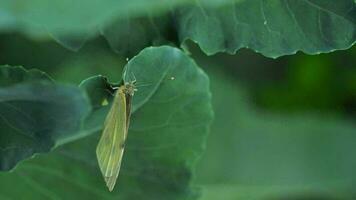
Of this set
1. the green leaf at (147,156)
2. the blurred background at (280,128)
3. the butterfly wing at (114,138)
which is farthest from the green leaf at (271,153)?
the butterfly wing at (114,138)

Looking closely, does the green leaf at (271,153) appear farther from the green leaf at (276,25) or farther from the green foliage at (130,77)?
the green leaf at (276,25)

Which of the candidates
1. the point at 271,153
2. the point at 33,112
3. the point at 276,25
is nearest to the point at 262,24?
the point at 276,25

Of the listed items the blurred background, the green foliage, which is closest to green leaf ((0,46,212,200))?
the green foliage

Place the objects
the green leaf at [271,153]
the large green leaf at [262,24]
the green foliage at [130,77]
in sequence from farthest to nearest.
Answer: the green leaf at [271,153] → the large green leaf at [262,24] → the green foliage at [130,77]

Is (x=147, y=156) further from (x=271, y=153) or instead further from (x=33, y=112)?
(x=271, y=153)

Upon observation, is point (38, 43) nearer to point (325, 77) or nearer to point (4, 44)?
point (4, 44)

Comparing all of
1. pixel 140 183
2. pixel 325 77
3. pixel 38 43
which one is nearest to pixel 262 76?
pixel 325 77

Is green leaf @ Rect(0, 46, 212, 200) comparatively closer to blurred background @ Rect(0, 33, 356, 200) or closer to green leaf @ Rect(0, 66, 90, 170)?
green leaf @ Rect(0, 66, 90, 170)
